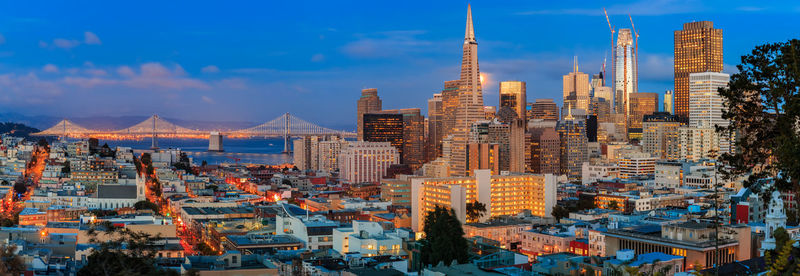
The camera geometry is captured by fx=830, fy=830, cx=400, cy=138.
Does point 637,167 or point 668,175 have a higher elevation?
point 637,167

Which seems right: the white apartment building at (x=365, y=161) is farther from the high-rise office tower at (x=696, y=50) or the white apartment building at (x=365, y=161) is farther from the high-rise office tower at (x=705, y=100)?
the high-rise office tower at (x=696, y=50)

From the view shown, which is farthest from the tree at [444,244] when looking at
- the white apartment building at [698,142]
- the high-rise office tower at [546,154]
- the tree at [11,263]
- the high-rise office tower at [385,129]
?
the high-rise office tower at [385,129]

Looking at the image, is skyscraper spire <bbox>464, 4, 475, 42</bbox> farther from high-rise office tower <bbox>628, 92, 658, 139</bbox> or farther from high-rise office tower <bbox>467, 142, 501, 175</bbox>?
high-rise office tower <bbox>628, 92, 658, 139</bbox>

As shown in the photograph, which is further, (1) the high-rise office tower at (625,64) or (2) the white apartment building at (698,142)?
(1) the high-rise office tower at (625,64)

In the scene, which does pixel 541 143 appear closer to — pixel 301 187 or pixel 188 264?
pixel 301 187

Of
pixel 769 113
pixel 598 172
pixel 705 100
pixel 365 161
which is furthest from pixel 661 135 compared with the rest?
pixel 769 113

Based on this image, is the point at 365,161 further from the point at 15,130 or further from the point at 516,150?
the point at 15,130
